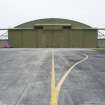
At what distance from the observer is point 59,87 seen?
1172cm

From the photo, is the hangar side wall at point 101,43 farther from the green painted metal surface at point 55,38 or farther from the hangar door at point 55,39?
the hangar door at point 55,39

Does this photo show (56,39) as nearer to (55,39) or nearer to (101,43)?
(55,39)

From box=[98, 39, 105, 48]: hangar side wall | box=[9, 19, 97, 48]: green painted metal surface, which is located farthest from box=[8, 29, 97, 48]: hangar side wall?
box=[98, 39, 105, 48]: hangar side wall

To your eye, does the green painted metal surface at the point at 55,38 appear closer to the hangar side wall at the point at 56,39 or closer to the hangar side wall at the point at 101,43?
the hangar side wall at the point at 56,39

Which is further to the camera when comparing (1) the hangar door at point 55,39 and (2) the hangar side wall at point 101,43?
(2) the hangar side wall at point 101,43

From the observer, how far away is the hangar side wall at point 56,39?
230 ft

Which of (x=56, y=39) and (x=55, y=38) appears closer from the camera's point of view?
(x=55, y=38)

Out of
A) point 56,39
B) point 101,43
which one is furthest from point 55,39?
point 101,43

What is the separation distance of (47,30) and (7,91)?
60.9 m

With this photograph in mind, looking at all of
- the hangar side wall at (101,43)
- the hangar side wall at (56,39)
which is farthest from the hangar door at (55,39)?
the hangar side wall at (101,43)

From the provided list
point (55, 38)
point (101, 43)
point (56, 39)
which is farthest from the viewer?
point (101, 43)

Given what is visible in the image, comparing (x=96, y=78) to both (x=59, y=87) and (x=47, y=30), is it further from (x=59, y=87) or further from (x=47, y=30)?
(x=47, y=30)

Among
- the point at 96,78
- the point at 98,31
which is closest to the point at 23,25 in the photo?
the point at 98,31

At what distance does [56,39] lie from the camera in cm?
7038
